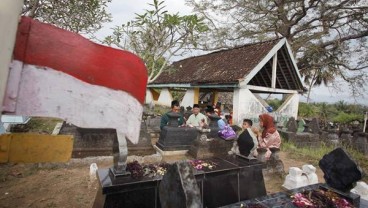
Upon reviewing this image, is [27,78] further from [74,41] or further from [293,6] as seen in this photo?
[293,6]

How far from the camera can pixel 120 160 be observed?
2.97 m

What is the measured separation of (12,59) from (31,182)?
15.6 feet

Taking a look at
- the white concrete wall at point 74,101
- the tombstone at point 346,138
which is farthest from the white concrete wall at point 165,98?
the white concrete wall at point 74,101

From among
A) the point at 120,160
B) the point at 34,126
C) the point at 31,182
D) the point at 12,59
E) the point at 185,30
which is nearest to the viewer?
the point at 12,59

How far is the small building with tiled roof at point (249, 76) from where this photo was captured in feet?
36.7

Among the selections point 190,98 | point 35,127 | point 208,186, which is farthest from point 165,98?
point 208,186

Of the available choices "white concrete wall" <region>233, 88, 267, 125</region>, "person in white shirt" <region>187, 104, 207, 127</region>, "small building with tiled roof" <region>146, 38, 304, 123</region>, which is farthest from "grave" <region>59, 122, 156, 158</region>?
"white concrete wall" <region>233, 88, 267, 125</region>

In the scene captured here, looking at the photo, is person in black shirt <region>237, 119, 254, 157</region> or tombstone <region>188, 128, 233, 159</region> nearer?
person in black shirt <region>237, 119, 254, 157</region>

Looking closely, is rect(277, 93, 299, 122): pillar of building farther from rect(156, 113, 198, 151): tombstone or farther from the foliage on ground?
the foliage on ground

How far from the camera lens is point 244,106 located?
1123 cm

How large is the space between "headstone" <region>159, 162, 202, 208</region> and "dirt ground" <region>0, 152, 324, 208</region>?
2.99 metres

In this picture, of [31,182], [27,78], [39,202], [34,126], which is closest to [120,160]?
[27,78]

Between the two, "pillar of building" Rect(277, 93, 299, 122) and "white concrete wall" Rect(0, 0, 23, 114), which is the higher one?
"pillar of building" Rect(277, 93, 299, 122)

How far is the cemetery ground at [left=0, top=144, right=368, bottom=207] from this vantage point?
4215mm
